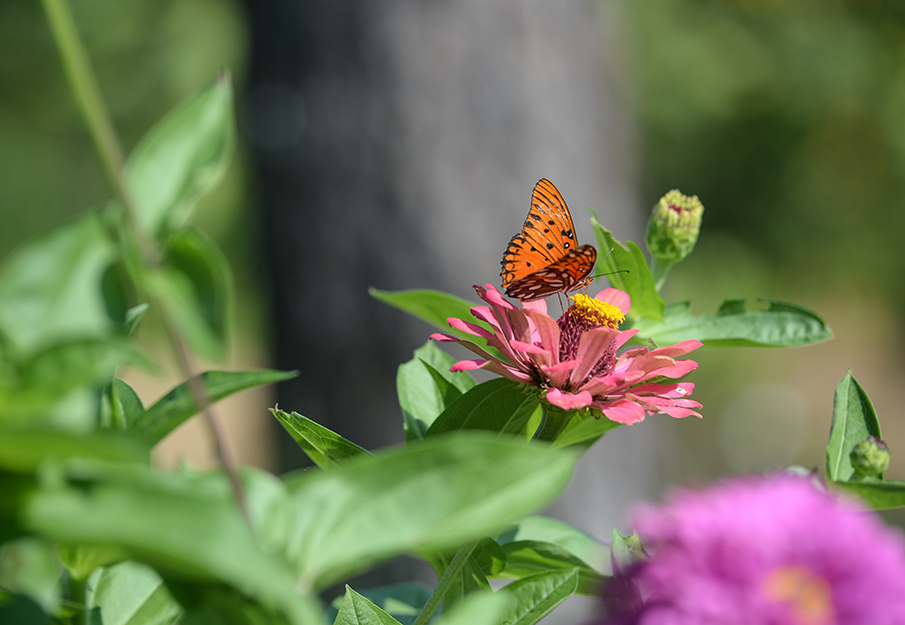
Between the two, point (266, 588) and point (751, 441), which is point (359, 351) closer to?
point (266, 588)

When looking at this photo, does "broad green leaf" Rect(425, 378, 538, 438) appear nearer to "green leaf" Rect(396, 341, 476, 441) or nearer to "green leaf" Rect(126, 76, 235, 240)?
"green leaf" Rect(396, 341, 476, 441)

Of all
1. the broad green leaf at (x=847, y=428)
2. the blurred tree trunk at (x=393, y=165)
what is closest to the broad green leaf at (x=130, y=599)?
the broad green leaf at (x=847, y=428)

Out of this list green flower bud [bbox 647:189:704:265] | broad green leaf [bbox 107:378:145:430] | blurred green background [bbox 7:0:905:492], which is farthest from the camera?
blurred green background [bbox 7:0:905:492]

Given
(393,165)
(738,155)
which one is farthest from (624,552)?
(738,155)

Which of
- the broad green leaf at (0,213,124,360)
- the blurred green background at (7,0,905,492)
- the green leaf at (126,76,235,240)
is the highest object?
the green leaf at (126,76,235,240)

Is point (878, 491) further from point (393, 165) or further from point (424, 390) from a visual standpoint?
point (393, 165)

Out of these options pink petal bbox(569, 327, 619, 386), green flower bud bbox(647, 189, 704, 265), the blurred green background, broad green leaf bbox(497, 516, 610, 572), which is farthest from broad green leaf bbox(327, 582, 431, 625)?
the blurred green background

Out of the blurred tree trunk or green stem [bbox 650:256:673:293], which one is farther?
the blurred tree trunk
